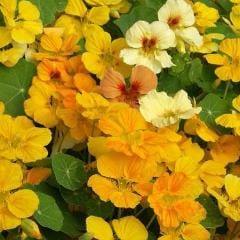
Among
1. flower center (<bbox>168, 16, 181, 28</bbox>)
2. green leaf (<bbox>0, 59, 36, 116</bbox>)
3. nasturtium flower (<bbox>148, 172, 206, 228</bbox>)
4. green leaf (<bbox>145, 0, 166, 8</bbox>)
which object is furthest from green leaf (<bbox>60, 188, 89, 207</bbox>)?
green leaf (<bbox>145, 0, 166, 8</bbox>)

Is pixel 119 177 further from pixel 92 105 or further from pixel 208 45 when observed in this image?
pixel 208 45

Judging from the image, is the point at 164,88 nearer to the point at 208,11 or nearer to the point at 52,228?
the point at 208,11

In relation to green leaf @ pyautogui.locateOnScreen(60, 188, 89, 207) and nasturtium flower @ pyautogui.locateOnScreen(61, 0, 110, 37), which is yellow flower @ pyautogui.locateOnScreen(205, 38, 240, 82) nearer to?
nasturtium flower @ pyautogui.locateOnScreen(61, 0, 110, 37)

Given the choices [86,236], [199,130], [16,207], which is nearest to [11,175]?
[16,207]

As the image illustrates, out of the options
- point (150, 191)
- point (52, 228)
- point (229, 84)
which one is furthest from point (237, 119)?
point (52, 228)

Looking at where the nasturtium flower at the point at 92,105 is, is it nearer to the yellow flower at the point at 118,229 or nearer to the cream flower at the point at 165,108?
the cream flower at the point at 165,108
